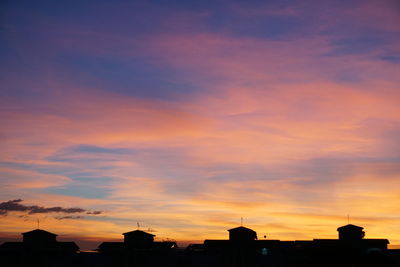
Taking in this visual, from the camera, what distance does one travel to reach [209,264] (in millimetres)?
97500

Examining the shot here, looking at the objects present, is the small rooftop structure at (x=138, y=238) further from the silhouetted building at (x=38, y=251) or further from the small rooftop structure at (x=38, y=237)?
the small rooftop structure at (x=38, y=237)

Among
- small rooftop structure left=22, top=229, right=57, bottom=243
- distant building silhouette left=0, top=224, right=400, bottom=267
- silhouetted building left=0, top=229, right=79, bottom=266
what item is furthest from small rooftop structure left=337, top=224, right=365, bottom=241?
small rooftop structure left=22, top=229, right=57, bottom=243

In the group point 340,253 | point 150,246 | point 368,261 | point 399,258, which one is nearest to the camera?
point 368,261

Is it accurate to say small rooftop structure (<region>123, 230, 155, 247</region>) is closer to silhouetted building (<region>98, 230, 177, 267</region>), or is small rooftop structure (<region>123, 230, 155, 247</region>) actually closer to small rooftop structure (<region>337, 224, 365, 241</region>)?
silhouetted building (<region>98, 230, 177, 267</region>)

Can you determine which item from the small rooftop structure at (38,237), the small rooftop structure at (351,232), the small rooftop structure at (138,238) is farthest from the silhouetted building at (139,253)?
the small rooftop structure at (351,232)

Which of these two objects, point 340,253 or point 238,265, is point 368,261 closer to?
point 340,253

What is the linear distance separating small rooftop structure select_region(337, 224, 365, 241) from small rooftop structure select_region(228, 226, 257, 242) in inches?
662

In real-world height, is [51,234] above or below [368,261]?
above

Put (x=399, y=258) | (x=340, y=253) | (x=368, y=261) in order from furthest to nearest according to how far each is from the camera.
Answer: (x=399, y=258) → (x=340, y=253) → (x=368, y=261)

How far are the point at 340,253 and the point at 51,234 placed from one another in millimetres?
60975

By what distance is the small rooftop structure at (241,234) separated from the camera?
10347cm

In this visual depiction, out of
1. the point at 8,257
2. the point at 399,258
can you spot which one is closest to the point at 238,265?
the point at 399,258

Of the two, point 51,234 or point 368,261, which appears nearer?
point 368,261

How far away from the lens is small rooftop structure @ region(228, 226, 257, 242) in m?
103
